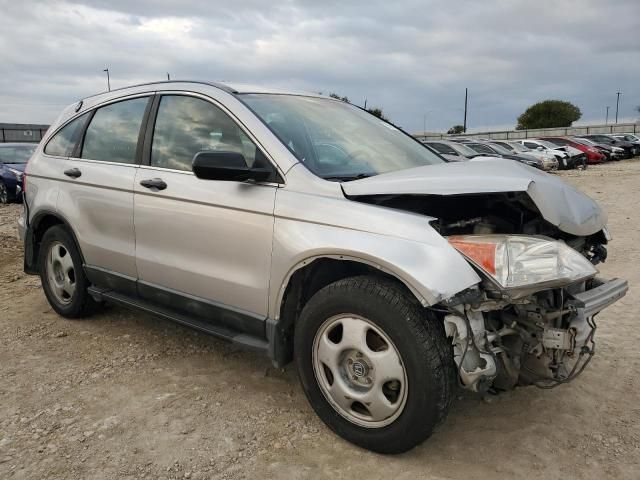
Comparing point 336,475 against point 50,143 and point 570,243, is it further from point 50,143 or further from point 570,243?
point 50,143

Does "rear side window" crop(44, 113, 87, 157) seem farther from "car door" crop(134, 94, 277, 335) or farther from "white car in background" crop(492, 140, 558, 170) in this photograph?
"white car in background" crop(492, 140, 558, 170)

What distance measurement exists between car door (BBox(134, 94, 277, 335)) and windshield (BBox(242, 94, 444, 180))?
23 centimetres

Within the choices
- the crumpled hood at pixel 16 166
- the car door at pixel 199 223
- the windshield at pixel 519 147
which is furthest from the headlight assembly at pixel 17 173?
the windshield at pixel 519 147

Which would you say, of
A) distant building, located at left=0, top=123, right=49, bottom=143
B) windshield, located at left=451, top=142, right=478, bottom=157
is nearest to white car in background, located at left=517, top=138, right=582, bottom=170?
windshield, located at left=451, top=142, right=478, bottom=157

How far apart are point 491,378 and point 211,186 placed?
1.84 meters

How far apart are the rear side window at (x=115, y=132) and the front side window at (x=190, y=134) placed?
249 millimetres

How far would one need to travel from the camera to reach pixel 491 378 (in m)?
2.45

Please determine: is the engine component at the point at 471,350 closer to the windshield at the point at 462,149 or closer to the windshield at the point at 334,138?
the windshield at the point at 334,138

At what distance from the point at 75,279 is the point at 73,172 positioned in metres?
0.87

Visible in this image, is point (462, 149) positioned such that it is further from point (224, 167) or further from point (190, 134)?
point (224, 167)

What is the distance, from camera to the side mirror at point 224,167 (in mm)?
2846

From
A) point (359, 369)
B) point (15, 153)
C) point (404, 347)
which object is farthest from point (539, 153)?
point (404, 347)

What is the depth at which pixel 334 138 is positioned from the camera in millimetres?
3373

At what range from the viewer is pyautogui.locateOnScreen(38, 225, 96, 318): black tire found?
14.3 feet
